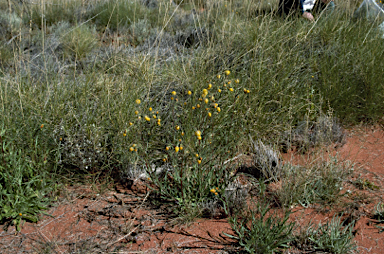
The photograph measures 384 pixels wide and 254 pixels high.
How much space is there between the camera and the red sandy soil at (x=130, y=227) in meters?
2.35

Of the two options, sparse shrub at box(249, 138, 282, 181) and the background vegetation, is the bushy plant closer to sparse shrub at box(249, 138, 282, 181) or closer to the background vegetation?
the background vegetation

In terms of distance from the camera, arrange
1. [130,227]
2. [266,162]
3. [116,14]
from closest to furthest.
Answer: [130,227]
[266,162]
[116,14]

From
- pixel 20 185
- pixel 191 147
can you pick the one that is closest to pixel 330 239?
pixel 191 147

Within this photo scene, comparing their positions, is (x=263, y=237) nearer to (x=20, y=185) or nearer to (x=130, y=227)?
(x=130, y=227)

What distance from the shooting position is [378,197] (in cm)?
277

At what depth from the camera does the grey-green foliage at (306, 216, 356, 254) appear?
88.7 inches

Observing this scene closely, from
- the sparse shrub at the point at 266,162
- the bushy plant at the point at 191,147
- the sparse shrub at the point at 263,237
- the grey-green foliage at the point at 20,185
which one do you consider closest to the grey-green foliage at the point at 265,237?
the sparse shrub at the point at 263,237

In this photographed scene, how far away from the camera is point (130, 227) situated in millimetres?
2475

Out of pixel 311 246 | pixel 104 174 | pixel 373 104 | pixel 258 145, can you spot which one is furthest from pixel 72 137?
pixel 373 104

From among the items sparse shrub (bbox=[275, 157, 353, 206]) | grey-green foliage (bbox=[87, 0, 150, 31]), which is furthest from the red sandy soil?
grey-green foliage (bbox=[87, 0, 150, 31])

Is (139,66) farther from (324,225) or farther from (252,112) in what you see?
(324,225)

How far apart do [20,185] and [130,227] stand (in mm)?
827

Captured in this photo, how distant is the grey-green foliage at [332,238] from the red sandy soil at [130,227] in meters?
0.12

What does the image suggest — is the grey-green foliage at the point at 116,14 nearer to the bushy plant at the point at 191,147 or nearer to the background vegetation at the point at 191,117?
the background vegetation at the point at 191,117
